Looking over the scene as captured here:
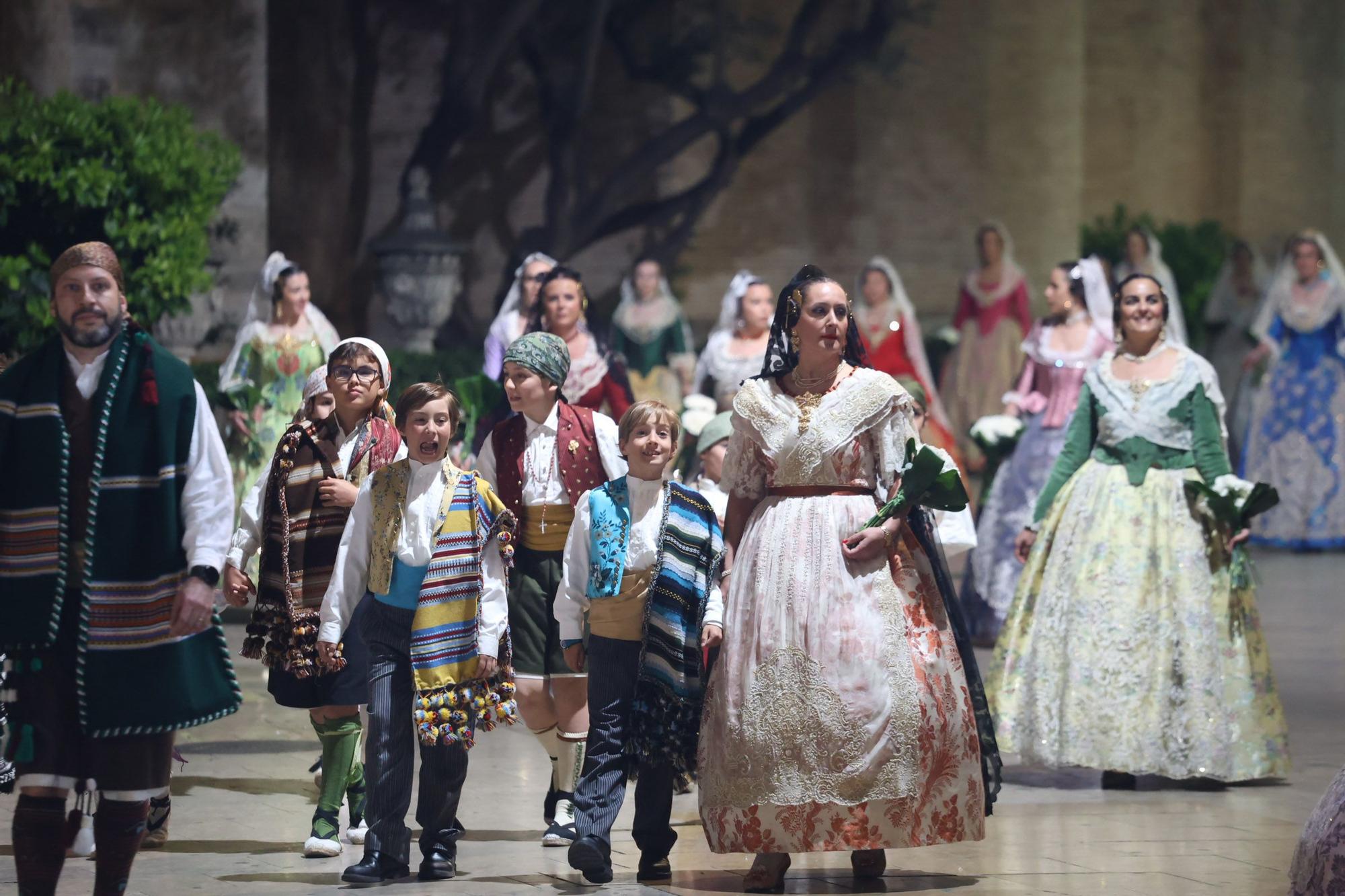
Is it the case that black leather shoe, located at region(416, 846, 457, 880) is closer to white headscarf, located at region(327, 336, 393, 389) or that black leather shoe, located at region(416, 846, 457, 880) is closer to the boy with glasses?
the boy with glasses

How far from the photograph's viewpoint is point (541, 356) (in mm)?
6684

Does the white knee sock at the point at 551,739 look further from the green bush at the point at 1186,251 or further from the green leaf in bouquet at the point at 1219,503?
the green bush at the point at 1186,251

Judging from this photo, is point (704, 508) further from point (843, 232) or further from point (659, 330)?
point (843, 232)

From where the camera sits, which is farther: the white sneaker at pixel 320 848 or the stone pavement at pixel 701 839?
the white sneaker at pixel 320 848

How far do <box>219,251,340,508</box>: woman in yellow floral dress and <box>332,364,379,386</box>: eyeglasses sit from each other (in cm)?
392

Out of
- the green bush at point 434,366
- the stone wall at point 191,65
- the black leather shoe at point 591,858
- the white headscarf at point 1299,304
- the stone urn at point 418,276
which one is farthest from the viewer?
the stone urn at point 418,276

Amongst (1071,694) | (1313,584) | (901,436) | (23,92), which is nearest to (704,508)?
(901,436)

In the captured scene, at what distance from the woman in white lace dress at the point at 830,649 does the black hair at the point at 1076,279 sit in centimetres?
470

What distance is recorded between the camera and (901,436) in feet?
19.4

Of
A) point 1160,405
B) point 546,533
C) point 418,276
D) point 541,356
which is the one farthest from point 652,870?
point 418,276

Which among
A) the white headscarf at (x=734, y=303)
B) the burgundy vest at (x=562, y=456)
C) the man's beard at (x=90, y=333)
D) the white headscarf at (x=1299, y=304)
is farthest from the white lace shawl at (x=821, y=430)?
the white headscarf at (x=1299, y=304)

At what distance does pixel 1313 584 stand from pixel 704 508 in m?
8.21

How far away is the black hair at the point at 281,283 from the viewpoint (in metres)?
10.2

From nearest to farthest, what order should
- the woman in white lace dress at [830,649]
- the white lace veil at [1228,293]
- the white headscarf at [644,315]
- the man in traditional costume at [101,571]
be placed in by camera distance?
the man in traditional costume at [101,571], the woman in white lace dress at [830,649], the white headscarf at [644,315], the white lace veil at [1228,293]
